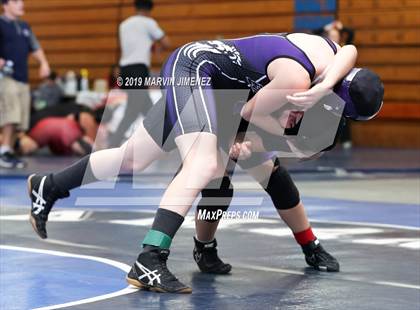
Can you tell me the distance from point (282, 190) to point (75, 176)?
41.0 inches

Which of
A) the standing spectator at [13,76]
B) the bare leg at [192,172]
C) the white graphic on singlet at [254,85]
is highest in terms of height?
the white graphic on singlet at [254,85]

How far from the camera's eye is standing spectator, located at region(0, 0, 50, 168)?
11445 mm

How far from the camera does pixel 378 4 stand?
15.7 meters

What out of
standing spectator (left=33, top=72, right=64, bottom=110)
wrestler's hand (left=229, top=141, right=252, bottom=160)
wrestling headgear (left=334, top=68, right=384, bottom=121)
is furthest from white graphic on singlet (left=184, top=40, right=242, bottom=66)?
standing spectator (left=33, top=72, right=64, bottom=110)

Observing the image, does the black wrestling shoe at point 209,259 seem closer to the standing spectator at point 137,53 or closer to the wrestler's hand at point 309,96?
the wrestler's hand at point 309,96

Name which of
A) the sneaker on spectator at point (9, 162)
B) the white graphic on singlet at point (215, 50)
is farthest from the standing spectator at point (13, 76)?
the white graphic on singlet at point (215, 50)

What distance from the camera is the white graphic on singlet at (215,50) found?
188 inches

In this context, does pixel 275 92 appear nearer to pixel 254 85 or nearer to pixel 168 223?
pixel 254 85

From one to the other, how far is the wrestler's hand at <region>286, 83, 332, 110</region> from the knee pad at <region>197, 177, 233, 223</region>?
80 cm

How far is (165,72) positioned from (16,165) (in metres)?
6.76

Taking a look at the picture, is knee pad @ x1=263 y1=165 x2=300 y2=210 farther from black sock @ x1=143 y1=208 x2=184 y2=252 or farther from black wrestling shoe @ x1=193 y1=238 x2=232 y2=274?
black sock @ x1=143 y1=208 x2=184 y2=252

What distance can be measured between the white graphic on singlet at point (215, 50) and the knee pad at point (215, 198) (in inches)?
26.3

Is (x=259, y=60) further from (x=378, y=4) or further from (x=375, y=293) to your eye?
(x=378, y=4)

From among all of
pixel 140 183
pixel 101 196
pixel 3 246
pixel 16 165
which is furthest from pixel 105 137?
pixel 3 246
